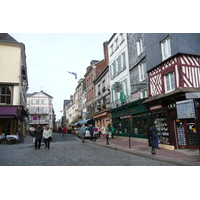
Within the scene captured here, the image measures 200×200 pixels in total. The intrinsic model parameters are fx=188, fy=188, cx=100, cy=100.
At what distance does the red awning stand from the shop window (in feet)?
2.41

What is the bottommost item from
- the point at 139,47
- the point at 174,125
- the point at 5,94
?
the point at 174,125

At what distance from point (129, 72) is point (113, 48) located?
607 centimetres

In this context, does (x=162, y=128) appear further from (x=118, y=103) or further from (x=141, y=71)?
(x=118, y=103)

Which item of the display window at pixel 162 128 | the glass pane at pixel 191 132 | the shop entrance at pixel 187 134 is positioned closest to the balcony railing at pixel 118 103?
the display window at pixel 162 128

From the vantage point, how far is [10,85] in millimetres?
17797

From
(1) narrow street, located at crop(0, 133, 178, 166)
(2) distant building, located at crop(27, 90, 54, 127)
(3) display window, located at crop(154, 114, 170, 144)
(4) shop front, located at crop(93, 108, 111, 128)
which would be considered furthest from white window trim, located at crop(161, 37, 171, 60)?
(2) distant building, located at crop(27, 90, 54, 127)

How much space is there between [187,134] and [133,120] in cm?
700

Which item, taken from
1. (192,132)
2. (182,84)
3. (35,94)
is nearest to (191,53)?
(182,84)

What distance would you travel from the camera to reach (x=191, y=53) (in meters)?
10.8

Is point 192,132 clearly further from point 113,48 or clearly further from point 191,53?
point 113,48

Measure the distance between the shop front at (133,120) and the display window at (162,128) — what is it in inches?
65.2

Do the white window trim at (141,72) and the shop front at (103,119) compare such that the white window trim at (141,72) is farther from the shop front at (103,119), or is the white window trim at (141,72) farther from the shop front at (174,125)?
the shop front at (103,119)

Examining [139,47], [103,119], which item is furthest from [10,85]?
[103,119]

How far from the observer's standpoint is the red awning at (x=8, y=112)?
16.1 metres
